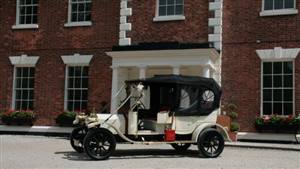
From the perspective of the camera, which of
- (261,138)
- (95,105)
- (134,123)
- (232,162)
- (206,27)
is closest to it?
(232,162)

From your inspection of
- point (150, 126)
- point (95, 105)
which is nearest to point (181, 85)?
point (150, 126)

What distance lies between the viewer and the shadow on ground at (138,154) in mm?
12656

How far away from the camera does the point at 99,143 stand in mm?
12078

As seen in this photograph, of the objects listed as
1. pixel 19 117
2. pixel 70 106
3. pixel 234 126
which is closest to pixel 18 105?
pixel 19 117

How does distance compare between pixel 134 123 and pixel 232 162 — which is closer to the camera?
pixel 232 162

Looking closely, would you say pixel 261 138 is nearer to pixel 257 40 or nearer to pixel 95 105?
pixel 257 40

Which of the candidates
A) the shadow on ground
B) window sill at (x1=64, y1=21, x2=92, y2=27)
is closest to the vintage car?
the shadow on ground

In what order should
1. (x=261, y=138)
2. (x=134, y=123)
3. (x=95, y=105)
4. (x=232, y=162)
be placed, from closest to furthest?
(x=232, y=162) → (x=134, y=123) → (x=261, y=138) → (x=95, y=105)

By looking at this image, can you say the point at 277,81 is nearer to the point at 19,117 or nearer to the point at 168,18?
the point at 168,18

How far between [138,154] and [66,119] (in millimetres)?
7388

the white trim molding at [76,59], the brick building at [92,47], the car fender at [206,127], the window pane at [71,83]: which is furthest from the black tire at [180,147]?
the window pane at [71,83]

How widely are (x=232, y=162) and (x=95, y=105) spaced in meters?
9.25

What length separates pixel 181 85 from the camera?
43.7 feet

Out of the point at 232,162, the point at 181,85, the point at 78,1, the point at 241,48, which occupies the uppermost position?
the point at 78,1
